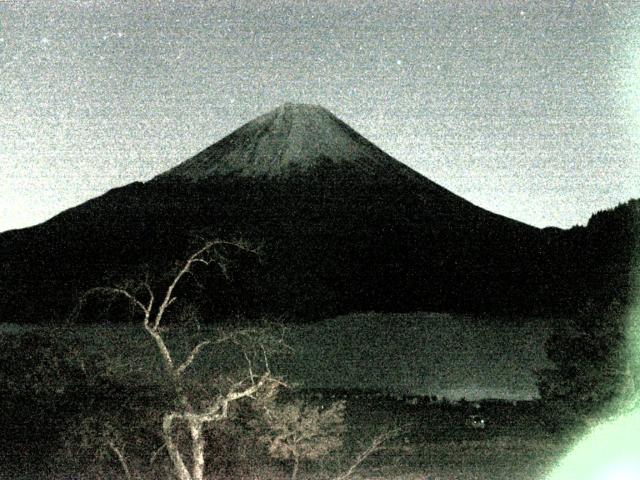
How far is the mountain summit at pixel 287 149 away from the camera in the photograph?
138m

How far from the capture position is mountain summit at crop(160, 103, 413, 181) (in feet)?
452

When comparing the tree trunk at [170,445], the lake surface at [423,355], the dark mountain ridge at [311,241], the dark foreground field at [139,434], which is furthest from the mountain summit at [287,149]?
the tree trunk at [170,445]

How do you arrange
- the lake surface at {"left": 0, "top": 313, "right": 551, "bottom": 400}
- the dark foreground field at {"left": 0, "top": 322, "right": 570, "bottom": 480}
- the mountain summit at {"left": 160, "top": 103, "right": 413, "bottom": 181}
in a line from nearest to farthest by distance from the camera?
the dark foreground field at {"left": 0, "top": 322, "right": 570, "bottom": 480}, the lake surface at {"left": 0, "top": 313, "right": 551, "bottom": 400}, the mountain summit at {"left": 160, "top": 103, "right": 413, "bottom": 181}

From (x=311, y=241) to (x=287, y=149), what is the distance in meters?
36.0

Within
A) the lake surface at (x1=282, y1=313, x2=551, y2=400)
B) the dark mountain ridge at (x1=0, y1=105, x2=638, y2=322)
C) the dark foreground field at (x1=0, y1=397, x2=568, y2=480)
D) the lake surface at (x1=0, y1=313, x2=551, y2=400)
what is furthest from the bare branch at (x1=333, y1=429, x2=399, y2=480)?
the dark mountain ridge at (x1=0, y1=105, x2=638, y2=322)

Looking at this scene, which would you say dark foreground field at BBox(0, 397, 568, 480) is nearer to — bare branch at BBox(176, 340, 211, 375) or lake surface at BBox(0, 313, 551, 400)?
bare branch at BBox(176, 340, 211, 375)

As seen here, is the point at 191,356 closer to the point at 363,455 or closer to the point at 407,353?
the point at 363,455

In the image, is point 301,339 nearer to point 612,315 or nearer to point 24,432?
point 24,432

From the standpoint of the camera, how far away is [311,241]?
4355 inches

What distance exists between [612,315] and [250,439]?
29.7 ft

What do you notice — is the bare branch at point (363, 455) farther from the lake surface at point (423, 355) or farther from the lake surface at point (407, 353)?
the lake surface at point (423, 355)

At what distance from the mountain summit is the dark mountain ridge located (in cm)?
42

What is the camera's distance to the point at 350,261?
10750cm

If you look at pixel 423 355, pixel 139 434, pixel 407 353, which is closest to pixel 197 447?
pixel 139 434
